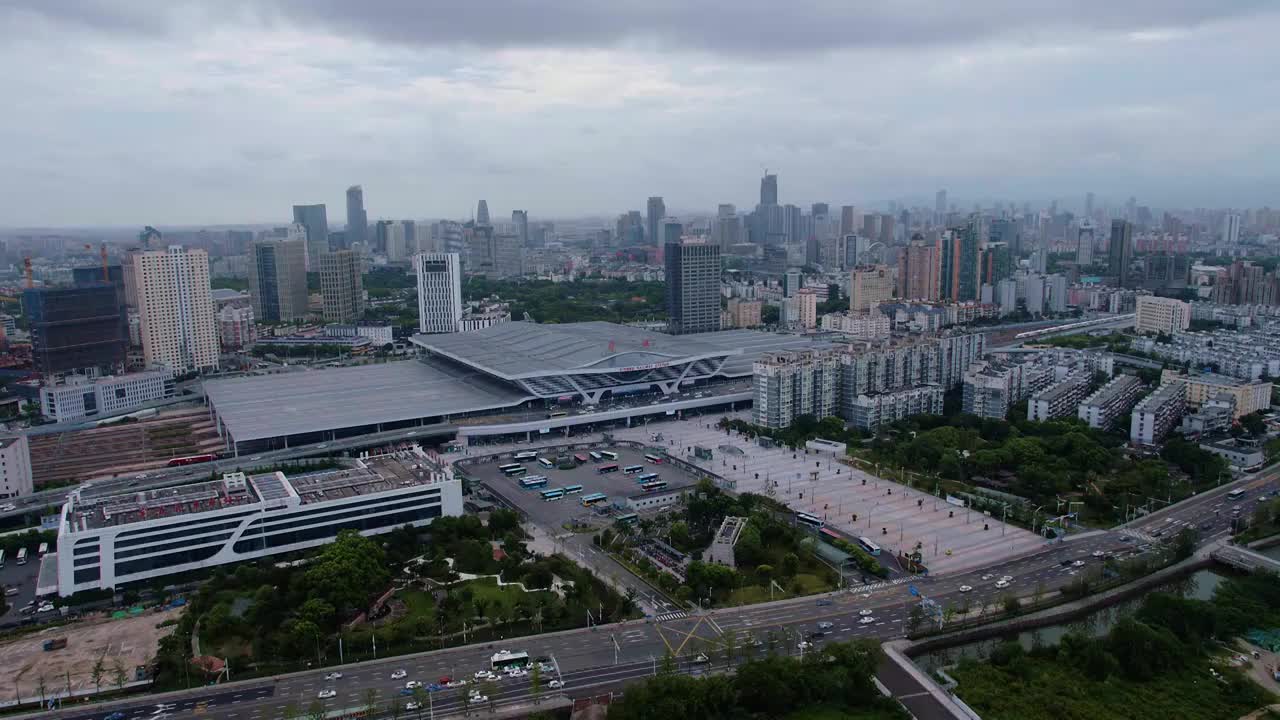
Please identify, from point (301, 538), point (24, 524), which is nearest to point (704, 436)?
point (301, 538)

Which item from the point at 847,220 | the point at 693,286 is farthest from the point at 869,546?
the point at 847,220

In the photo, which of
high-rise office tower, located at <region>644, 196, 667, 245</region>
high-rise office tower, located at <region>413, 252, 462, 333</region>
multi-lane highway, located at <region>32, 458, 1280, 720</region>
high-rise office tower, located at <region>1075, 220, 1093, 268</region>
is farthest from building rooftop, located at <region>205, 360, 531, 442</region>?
high-rise office tower, located at <region>644, 196, 667, 245</region>

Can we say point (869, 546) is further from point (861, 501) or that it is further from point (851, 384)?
point (851, 384)

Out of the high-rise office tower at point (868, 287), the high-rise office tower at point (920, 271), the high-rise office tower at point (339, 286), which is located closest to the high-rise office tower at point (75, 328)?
the high-rise office tower at point (339, 286)

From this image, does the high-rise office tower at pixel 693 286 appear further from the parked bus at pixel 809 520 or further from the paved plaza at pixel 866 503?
the parked bus at pixel 809 520

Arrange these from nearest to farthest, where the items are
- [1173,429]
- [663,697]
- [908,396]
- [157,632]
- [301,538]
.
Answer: [663,697] → [157,632] → [301,538] → [1173,429] → [908,396]

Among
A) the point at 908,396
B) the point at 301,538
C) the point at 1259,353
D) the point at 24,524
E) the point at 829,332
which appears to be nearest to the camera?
the point at 301,538

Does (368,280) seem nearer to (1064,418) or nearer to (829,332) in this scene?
(829,332)

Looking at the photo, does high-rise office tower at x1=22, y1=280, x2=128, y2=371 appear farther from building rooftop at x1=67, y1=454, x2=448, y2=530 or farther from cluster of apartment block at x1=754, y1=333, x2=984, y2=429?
cluster of apartment block at x1=754, y1=333, x2=984, y2=429
